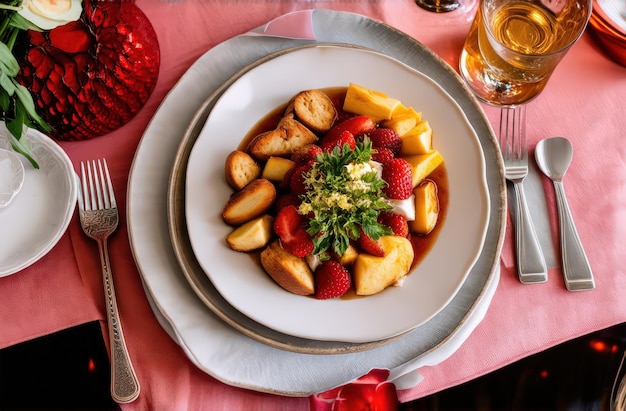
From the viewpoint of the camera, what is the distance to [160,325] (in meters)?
1.16

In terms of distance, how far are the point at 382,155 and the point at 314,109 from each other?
202 millimetres

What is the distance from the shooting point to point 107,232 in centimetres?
120

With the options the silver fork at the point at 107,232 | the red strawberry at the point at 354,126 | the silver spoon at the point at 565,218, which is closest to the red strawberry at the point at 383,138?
the red strawberry at the point at 354,126

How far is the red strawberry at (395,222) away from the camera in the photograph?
46.8 inches

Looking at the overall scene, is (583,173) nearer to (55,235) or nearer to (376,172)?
(376,172)

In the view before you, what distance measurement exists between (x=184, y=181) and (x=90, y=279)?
0.96 feet

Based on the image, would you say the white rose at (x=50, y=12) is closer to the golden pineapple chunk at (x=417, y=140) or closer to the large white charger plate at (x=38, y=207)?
the large white charger plate at (x=38, y=207)

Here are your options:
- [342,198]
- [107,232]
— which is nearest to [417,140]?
[342,198]

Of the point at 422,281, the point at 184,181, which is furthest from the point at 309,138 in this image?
the point at 422,281

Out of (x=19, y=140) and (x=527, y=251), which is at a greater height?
(x=19, y=140)

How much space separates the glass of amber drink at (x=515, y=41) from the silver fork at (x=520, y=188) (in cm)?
5

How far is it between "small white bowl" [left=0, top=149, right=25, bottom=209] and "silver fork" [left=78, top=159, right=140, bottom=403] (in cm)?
13

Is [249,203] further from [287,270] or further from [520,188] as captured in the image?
[520,188]

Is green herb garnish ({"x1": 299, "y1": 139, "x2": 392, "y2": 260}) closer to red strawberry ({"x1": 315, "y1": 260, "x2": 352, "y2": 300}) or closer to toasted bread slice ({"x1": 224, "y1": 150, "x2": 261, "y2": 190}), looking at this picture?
red strawberry ({"x1": 315, "y1": 260, "x2": 352, "y2": 300})
